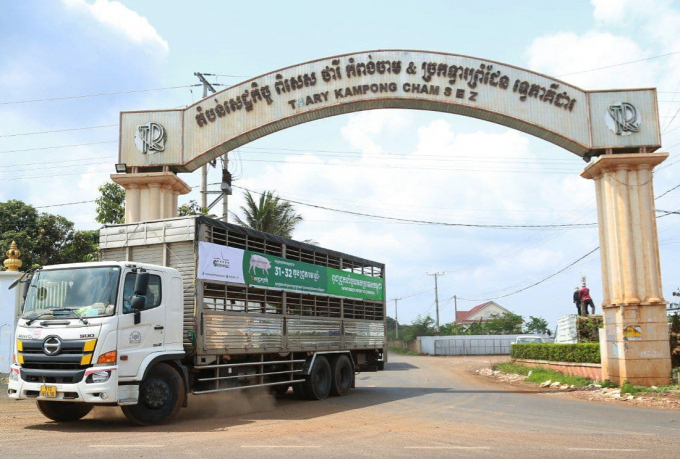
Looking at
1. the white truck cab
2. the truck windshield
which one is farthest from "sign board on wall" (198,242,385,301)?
the truck windshield

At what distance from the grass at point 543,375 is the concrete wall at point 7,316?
49.2 feet

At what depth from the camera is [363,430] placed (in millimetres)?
9727

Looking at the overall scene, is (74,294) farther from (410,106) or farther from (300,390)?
(410,106)

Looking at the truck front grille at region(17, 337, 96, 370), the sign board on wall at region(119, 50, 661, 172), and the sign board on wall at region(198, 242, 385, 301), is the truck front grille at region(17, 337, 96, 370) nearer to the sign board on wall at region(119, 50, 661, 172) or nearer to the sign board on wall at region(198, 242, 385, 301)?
the sign board on wall at region(198, 242, 385, 301)

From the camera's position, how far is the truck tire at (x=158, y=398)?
9.56 meters

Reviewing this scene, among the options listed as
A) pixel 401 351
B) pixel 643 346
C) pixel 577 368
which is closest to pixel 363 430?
pixel 643 346

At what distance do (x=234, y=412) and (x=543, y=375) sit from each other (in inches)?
471

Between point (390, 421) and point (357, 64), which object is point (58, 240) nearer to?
point (357, 64)

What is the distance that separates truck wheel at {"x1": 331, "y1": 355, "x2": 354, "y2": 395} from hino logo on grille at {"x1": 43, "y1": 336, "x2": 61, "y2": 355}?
758 centimetres

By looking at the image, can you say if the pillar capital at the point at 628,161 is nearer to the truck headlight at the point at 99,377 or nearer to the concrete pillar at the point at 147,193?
the concrete pillar at the point at 147,193

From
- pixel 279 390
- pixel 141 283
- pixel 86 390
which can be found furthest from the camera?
pixel 279 390

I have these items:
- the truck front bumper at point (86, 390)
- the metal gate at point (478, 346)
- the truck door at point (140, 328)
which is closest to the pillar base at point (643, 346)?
the truck door at point (140, 328)

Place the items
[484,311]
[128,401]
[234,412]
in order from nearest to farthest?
[128,401] → [234,412] → [484,311]

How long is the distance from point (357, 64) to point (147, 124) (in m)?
6.05
